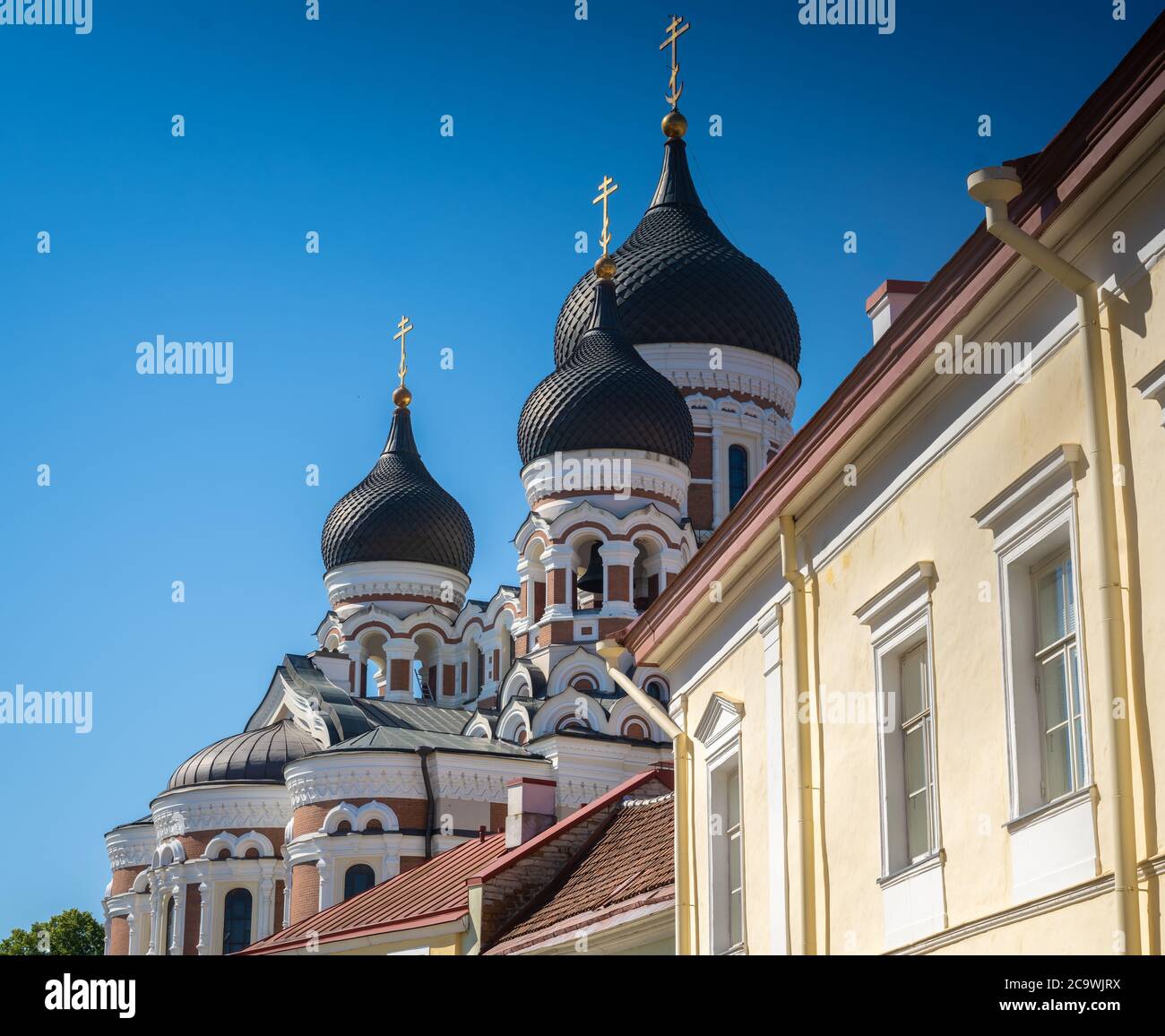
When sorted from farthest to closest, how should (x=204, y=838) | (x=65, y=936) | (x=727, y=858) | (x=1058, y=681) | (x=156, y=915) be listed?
(x=65, y=936) → (x=156, y=915) → (x=204, y=838) → (x=727, y=858) → (x=1058, y=681)

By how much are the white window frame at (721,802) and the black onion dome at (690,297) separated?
99.9 ft

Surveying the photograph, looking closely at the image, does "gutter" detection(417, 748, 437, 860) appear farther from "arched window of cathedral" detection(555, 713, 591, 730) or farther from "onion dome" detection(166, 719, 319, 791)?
"onion dome" detection(166, 719, 319, 791)

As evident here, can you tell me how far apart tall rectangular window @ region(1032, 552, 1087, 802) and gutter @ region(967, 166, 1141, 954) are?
487 mm

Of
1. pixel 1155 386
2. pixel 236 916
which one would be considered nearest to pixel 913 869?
pixel 1155 386

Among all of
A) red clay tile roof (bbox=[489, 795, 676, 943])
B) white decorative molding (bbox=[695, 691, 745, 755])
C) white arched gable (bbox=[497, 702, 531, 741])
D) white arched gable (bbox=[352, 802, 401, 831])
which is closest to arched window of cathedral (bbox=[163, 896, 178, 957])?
white arched gable (bbox=[352, 802, 401, 831])

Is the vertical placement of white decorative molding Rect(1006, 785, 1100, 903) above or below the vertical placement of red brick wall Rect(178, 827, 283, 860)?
below

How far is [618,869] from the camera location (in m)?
16.5

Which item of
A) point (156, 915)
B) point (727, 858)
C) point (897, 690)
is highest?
point (156, 915)

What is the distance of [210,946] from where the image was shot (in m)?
38.0

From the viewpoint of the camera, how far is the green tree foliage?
5894 centimetres

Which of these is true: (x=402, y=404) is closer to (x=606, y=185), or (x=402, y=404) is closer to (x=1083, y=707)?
(x=606, y=185)

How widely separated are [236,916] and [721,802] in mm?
27556

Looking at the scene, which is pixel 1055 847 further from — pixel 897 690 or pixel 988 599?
pixel 897 690
